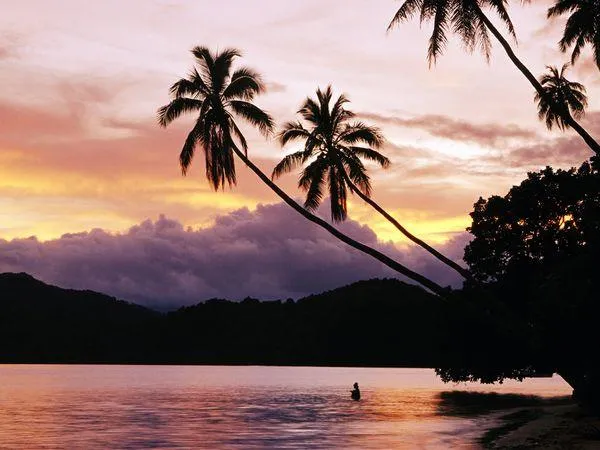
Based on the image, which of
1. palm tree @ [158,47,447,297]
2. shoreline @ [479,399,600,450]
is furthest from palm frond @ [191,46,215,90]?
shoreline @ [479,399,600,450]

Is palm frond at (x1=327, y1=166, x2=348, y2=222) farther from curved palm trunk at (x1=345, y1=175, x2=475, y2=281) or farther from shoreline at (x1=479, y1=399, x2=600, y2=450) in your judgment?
shoreline at (x1=479, y1=399, x2=600, y2=450)

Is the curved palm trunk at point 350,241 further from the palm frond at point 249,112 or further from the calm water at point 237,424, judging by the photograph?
the calm water at point 237,424

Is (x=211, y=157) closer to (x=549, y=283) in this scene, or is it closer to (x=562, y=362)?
(x=549, y=283)

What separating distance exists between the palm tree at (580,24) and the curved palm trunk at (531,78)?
525 cm

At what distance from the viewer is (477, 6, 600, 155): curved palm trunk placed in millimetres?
31156

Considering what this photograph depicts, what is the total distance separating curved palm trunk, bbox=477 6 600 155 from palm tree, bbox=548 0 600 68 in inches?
207

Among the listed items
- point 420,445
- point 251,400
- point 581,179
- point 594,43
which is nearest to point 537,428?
point 420,445

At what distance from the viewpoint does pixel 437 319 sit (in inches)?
2717

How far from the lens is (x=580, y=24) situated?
3581 centimetres

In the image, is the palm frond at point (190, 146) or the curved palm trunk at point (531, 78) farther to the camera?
the palm frond at point (190, 146)

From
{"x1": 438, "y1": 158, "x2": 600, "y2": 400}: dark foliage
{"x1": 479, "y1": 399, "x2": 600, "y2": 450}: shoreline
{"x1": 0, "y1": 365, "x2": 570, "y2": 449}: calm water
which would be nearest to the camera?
{"x1": 438, "y1": 158, "x2": 600, "y2": 400}: dark foliage

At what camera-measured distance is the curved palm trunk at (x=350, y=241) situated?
109ft

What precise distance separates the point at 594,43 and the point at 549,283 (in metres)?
12.3

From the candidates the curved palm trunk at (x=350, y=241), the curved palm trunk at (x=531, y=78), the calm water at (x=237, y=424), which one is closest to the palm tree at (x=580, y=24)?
the curved palm trunk at (x=531, y=78)
